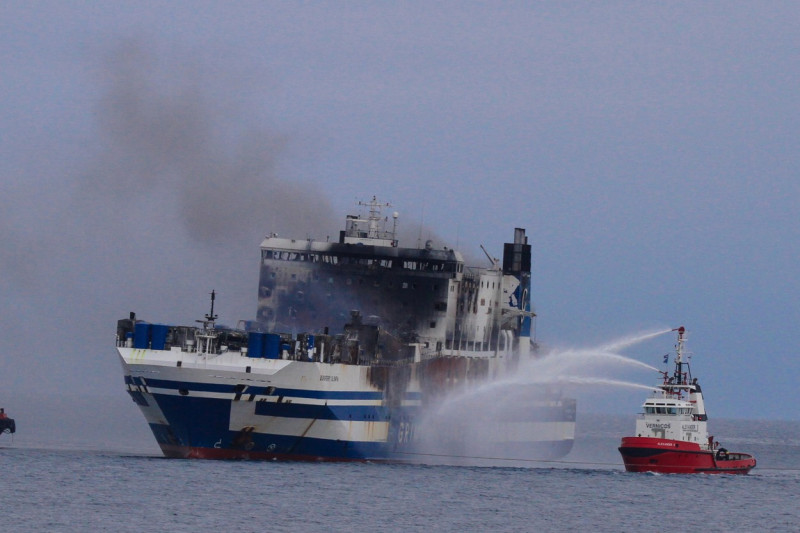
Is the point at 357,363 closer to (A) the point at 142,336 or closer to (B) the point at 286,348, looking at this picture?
(B) the point at 286,348

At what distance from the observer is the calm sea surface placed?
5797cm

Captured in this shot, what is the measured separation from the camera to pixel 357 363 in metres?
76.4

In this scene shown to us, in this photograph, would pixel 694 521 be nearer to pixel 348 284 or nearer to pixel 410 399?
pixel 410 399

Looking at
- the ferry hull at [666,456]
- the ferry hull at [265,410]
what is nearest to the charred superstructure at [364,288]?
the ferry hull at [265,410]

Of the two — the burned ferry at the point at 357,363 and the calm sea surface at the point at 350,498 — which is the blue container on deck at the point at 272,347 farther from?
the calm sea surface at the point at 350,498

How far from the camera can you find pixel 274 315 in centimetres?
8850

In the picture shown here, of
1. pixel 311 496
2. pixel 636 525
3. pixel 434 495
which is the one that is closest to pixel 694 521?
pixel 636 525

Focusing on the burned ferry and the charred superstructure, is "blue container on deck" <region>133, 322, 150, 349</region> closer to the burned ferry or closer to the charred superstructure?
the burned ferry

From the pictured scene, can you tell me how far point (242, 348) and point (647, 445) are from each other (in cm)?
2272

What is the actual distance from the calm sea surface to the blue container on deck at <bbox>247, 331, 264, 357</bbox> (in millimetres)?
5557

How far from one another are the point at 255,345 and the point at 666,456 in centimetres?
2344

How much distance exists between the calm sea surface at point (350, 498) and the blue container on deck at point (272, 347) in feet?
18.1

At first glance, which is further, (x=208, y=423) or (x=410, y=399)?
(x=410, y=399)

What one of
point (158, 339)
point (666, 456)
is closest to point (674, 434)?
point (666, 456)
